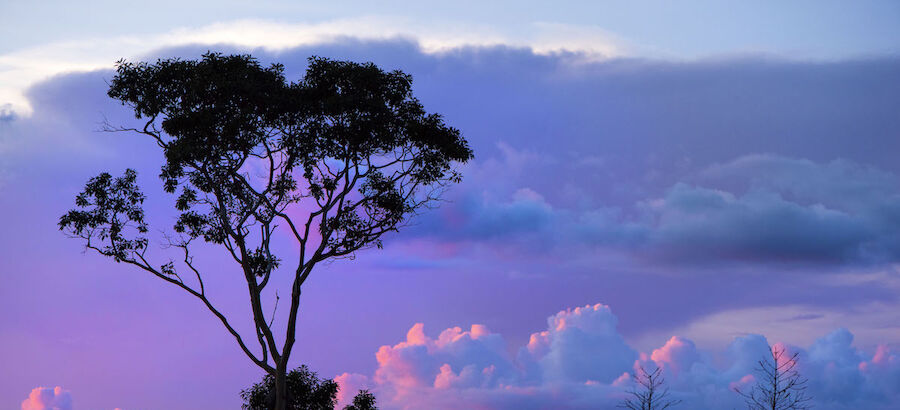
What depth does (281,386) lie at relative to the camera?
34.2 meters

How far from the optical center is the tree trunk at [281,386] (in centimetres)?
3400

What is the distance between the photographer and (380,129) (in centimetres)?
3531

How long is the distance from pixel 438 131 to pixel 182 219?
34.2 feet

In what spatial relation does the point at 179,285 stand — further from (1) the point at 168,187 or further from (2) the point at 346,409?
(2) the point at 346,409

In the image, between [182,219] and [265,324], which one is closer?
[265,324]

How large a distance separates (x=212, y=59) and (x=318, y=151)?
5.01m

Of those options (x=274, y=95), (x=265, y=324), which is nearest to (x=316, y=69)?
(x=274, y=95)

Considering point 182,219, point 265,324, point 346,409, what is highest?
point 182,219

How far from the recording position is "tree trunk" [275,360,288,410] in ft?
112

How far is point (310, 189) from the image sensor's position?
36.0 m

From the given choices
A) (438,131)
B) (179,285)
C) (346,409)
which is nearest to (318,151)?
(438,131)

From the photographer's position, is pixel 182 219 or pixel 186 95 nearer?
pixel 186 95

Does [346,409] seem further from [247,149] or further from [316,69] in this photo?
[316,69]

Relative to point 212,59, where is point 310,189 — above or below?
below
